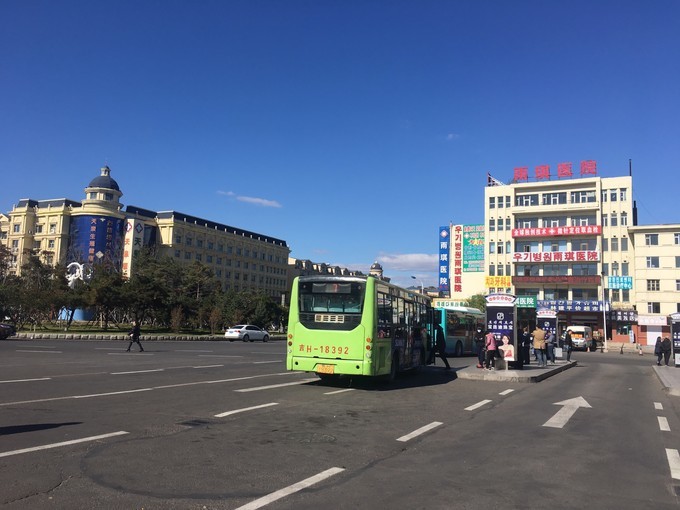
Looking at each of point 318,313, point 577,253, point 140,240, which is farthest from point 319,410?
point 140,240

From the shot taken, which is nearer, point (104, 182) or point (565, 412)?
point (565, 412)

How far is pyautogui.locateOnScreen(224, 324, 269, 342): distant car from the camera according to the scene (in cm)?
5016

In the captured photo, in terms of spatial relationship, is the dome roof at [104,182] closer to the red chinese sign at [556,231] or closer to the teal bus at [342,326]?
the red chinese sign at [556,231]

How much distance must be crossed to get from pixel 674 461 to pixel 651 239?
214 feet

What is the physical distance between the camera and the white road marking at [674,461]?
261 inches

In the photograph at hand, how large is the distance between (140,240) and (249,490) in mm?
103674

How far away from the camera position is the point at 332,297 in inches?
553

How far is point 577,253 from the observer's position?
218ft

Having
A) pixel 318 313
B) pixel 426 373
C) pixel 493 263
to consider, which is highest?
pixel 493 263

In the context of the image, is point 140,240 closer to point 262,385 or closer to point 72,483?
point 262,385

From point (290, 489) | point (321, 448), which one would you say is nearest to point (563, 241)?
point (321, 448)

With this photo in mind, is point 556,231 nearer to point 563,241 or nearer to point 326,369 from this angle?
point 563,241

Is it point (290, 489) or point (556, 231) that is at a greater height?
point (556, 231)

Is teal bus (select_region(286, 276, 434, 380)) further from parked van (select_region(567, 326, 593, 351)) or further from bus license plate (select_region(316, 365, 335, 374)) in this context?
parked van (select_region(567, 326, 593, 351))
